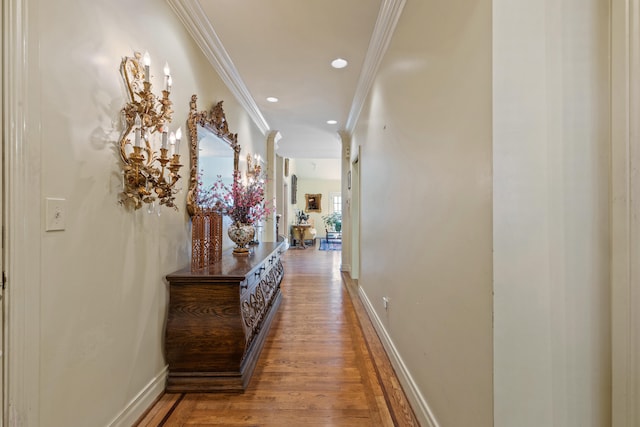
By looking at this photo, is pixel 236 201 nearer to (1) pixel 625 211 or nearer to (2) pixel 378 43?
(2) pixel 378 43

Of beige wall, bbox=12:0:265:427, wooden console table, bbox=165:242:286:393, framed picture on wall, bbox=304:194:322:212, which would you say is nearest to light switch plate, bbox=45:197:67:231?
beige wall, bbox=12:0:265:427

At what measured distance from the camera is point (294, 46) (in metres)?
2.66

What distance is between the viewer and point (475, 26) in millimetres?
1043

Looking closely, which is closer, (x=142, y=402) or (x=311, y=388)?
(x=142, y=402)

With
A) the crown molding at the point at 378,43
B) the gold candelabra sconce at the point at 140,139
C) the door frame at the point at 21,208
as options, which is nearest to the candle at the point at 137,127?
the gold candelabra sconce at the point at 140,139

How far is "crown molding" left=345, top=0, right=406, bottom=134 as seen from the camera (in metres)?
2.04

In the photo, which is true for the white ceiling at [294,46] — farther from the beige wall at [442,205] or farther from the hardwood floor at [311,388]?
the hardwood floor at [311,388]

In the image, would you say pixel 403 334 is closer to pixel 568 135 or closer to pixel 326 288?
pixel 568 135

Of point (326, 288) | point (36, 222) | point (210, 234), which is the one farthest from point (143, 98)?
point (326, 288)

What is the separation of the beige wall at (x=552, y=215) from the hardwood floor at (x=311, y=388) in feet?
2.93

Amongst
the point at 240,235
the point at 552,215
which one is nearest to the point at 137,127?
the point at 240,235

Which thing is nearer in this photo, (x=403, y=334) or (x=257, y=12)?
(x=403, y=334)

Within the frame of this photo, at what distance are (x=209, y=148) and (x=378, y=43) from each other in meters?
1.79

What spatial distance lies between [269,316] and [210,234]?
44.3 inches
